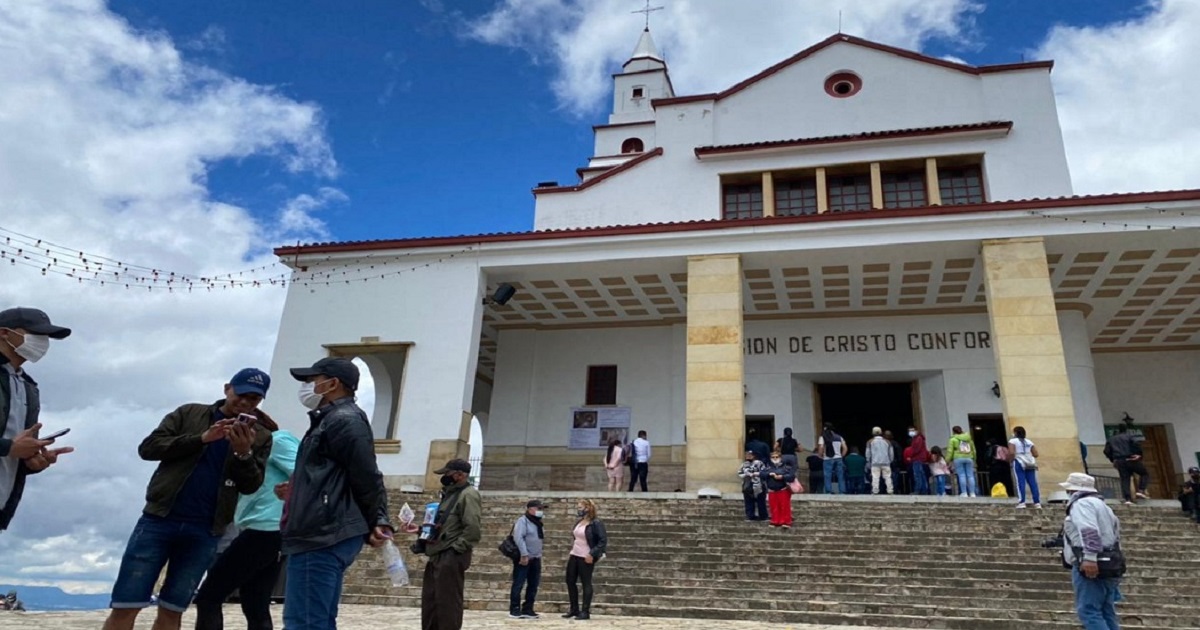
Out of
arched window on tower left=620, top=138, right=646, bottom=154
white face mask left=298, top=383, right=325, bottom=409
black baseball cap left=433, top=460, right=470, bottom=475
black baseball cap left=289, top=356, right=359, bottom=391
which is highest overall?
arched window on tower left=620, top=138, right=646, bottom=154

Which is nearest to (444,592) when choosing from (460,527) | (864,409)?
(460,527)

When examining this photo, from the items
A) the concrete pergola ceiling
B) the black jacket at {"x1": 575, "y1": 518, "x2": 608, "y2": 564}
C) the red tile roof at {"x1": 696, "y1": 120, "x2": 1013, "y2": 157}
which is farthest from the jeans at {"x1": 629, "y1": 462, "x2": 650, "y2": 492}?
the red tile roof at {"x1": 696, "y1": 120, "x2": 1013, "y2": 157}

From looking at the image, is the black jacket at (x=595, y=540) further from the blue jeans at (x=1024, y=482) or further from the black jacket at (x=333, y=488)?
the blue jeans at (x=1024, y=482)

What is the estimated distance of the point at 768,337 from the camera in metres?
20.7

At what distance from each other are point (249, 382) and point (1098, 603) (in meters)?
6.77

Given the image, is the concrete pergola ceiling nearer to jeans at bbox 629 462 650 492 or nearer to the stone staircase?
jeans at bbox 629 462 650 492

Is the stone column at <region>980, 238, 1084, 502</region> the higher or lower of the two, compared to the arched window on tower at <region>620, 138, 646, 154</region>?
lower

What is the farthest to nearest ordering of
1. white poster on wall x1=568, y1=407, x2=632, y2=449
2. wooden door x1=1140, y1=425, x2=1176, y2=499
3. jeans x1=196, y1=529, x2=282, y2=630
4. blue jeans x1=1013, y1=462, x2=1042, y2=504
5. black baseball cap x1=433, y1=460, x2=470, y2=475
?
white poster on wall x1=568, y1=407, x2=632, y2=449
wooden door x1=1140, y1=425, x2=1176, y2=499
blue jeans x1=1013, y1=462, x2=1042, y2=504
black baseball cap x1=433, y1=460, x2=470, y2=475
jeans x1=196, y1=529, x2=282, y2=630

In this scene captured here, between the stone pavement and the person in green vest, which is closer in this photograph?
the stone pavement

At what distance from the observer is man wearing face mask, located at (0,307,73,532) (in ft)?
11.3

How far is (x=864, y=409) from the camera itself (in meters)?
20.6

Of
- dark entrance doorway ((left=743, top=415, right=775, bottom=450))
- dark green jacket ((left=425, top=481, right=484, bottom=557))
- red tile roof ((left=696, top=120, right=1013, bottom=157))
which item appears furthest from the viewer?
dark entrance doorway ((left=743, top=415, right=775, bottom=450))

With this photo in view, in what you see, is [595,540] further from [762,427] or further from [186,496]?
[762,427]

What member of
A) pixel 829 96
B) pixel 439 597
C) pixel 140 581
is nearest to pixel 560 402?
pixel 829 96
